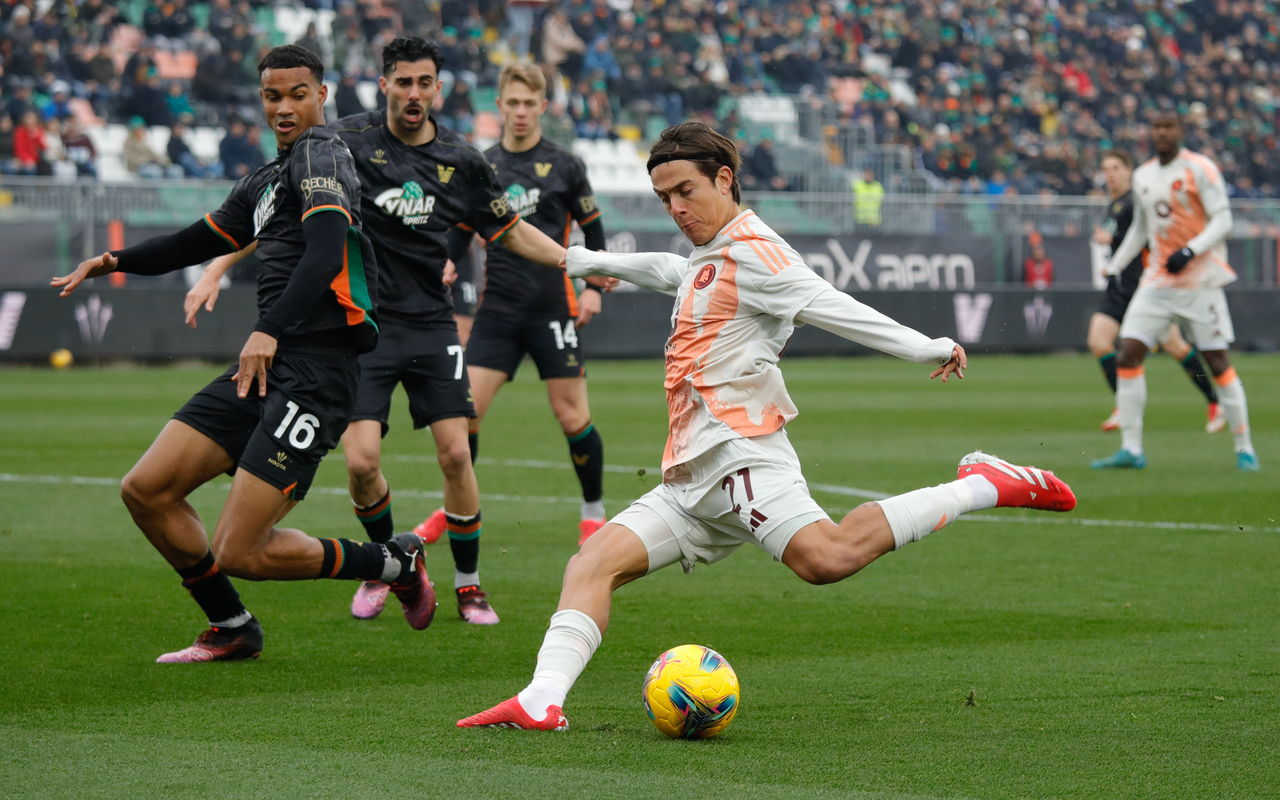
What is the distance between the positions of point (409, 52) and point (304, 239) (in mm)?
1219

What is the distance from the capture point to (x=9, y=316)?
19.7m

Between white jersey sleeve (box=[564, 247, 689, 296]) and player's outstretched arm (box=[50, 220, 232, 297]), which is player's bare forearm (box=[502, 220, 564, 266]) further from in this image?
player's outstretched arm (box=[50, 220, 232, 297])

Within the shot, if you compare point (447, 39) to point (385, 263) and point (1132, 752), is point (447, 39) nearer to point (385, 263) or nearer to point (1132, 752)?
point (385, 263)

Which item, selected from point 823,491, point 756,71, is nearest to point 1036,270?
point 756,71

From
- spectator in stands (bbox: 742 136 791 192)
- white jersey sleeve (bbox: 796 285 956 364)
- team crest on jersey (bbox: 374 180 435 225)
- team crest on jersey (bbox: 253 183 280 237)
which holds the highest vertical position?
team crest on jersey (bbox: 253 183 280 237)

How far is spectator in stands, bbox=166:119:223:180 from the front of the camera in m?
22.6

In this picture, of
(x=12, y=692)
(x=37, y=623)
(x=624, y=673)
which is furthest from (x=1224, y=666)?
(x=37, y=623)

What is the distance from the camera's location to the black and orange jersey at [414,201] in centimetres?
597

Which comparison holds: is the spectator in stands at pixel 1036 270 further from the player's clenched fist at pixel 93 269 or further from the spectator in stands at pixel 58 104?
the player's clenched fist at pixel 93 269

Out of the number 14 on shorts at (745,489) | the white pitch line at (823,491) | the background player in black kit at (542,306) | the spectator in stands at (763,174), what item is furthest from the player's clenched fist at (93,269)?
the spectator in stands at (763,174)

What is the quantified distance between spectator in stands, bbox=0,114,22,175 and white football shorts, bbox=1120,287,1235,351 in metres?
16.9

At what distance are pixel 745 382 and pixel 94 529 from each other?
5.22 m

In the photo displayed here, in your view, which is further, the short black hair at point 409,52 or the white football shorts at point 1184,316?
the white football shorts at point 1184,316

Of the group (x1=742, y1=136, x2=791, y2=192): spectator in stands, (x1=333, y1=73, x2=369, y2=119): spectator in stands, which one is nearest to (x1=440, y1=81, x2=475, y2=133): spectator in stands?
(x1=333, y1=73, x2=369, y2=119): spectator in stands
